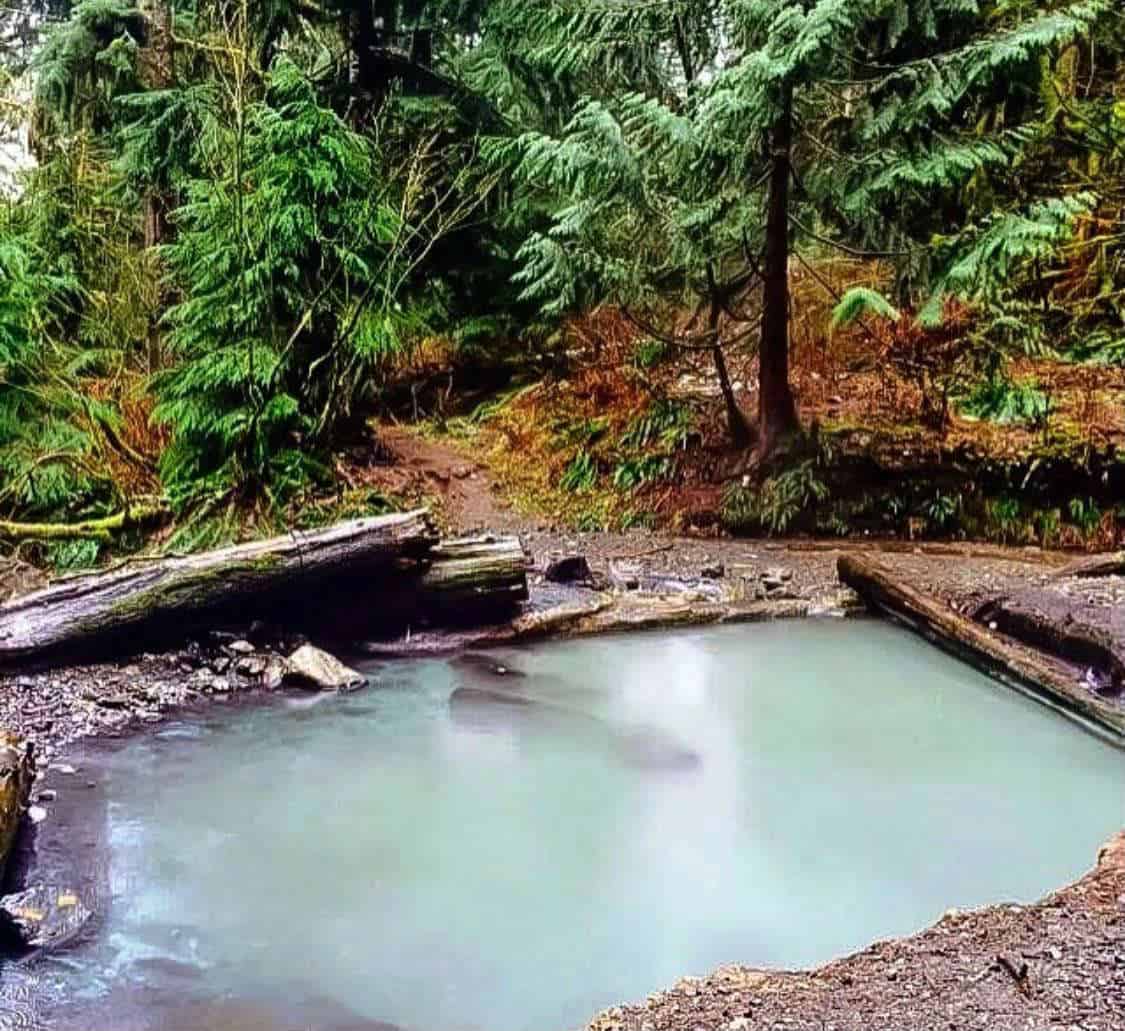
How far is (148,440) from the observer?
9.12 meters

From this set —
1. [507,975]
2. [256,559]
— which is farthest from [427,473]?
[507,975]

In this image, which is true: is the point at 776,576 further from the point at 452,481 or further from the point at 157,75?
the point at 157,75

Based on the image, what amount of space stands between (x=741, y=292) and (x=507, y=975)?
6.86 meters

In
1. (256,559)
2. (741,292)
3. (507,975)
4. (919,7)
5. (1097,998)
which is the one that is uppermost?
(919,7)

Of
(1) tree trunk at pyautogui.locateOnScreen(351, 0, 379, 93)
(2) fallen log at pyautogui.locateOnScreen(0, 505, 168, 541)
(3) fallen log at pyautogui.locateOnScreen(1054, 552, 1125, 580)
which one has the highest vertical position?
(1) tree trunk at pyautogui.locateOnScreen(351, 0, 379, 93)

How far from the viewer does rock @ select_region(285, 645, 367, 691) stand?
5496 millimetres

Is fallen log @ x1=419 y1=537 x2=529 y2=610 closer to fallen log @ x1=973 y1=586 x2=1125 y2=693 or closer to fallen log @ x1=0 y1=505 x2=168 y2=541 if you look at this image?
fallen log @ x1=973 y1=586 x2=1125 y2=693

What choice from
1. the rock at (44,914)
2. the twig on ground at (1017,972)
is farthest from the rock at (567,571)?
the twig on ground at (1017,972)

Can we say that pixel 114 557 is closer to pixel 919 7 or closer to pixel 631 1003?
pixel 631 1003

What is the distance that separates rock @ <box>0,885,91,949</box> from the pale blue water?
0.14 meters

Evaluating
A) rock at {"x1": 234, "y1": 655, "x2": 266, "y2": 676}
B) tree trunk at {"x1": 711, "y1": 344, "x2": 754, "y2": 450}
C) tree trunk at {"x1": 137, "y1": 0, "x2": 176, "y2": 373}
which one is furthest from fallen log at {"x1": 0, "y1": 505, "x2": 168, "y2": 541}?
tree trunk at {"x1": 711, "y1": 344, "x2": 754, "y2": 450}

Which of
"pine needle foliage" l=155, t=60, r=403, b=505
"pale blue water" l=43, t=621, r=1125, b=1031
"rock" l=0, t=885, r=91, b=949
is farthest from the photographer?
"pine needle foliage" l=155, t=60, r=403, b=505

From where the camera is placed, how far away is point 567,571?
720 centimetres

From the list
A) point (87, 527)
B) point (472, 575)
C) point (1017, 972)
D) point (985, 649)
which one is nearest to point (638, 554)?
point (472, 575)
